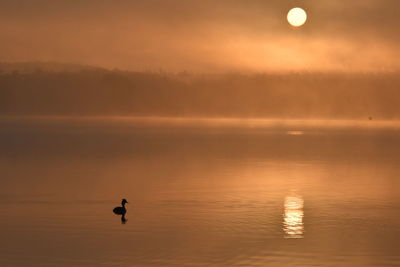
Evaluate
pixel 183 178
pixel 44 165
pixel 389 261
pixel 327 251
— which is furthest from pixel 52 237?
pixel 44 165

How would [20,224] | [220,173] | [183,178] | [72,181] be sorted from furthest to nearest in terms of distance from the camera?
[220,173], [183,178], [72,181], [20,224]

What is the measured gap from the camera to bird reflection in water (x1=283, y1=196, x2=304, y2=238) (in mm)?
40484

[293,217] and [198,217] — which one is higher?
[293,217]

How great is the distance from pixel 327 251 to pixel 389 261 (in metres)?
2.97

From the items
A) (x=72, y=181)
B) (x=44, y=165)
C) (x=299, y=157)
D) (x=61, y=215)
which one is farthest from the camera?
(x=299, y=157)

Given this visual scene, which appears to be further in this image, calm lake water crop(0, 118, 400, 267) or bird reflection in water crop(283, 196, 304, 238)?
bird reflection in water crop(283, 196, 304, 238)

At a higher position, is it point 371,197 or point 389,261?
point 371,197

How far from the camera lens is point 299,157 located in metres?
113

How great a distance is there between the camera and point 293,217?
4644 centimetres

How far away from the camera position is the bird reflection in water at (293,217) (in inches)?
1594

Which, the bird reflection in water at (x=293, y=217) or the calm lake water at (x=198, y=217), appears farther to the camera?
the bird reflection in water at (x=293, y=217)

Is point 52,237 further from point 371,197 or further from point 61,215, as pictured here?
point 371,197

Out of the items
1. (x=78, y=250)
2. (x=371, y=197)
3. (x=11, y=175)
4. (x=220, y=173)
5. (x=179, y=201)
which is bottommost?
(x=78, y=250)

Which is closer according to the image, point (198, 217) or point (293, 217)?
point (198, 217)
